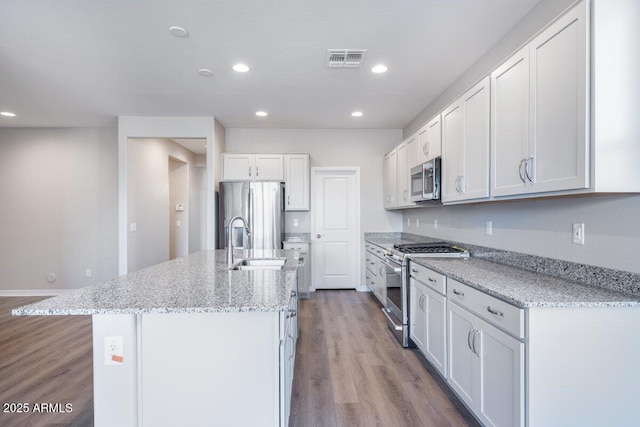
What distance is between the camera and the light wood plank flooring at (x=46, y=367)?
2.02 m

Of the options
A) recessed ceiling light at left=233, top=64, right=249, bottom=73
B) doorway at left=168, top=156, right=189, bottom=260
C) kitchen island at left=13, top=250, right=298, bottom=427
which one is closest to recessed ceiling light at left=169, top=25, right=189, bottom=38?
recessed ceiling light at left=233, top=64, right=249, bottom=73

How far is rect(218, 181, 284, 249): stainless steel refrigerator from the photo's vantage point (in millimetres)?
4473

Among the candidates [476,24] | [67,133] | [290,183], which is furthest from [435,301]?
[67,133]

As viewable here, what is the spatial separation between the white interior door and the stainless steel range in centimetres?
182

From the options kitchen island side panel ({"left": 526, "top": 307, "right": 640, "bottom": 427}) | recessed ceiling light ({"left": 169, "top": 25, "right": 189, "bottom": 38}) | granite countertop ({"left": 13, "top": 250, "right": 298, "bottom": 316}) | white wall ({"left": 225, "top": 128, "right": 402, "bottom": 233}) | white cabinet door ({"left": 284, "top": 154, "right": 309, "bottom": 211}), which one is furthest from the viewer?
white wall ({"left": 225, "top": 128, "right": 402, "bottom": 233})

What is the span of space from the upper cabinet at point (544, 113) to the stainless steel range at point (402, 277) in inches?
38.0

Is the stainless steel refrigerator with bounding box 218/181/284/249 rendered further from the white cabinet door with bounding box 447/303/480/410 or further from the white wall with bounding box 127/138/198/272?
the white cabinet door with bounding box 447/303/480/410

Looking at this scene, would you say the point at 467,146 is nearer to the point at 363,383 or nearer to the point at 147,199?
the point at 363,383

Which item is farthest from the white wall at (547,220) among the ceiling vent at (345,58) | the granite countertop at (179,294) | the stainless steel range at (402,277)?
the granite countertop at (179,294)

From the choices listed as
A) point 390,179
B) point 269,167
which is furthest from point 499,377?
point 269,167

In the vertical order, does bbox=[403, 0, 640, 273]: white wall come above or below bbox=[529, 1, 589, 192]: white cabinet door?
below

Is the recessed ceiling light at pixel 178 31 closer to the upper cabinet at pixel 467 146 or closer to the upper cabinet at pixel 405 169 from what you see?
the upper cabinet at pixel 467 146

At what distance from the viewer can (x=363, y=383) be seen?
2.37m

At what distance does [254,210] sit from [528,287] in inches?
140
